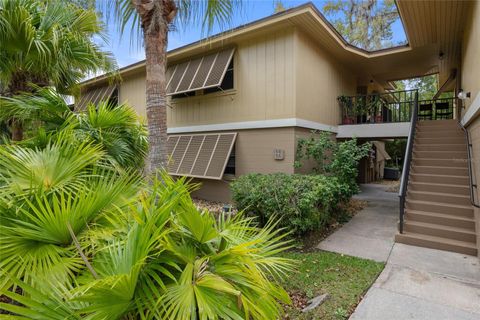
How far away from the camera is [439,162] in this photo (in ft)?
23.4

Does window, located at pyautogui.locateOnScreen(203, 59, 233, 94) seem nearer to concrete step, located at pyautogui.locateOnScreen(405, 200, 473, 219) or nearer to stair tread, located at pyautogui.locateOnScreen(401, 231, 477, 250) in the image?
concrete step, located at pyautogui.locateOnScreen(405, 200, 473, 219)

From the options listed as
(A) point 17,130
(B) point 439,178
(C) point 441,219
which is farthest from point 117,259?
(B) point 439,178

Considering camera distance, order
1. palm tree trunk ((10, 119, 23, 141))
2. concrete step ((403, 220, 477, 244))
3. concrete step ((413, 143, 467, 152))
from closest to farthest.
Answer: palm tree trunk ((10, 119, 23, 141)), concrete step ((403, 220, 477, 244)), concrete step ((413, 143, 467, 152))

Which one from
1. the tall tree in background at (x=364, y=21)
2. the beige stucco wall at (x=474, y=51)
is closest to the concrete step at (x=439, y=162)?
the beige stucco wall at (x=474, y=51)

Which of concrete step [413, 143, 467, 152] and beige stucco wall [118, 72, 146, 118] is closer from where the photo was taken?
concrete step [413, 143, 467, 152]

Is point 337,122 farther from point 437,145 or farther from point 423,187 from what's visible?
point 423,187

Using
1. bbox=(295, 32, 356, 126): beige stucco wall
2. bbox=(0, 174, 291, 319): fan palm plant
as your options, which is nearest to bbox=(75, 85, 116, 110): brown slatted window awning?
bbox=(295, 32, 356, 126): beige stucco wall

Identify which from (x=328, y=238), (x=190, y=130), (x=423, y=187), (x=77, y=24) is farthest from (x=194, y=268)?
(x=190, y=130)

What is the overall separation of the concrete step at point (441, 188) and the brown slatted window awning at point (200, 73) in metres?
5.80

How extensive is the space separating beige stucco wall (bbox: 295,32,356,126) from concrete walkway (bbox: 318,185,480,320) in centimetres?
363

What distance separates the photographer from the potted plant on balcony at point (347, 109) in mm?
9906

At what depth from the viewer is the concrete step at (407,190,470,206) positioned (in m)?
5.90

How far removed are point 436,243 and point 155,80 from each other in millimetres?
5860

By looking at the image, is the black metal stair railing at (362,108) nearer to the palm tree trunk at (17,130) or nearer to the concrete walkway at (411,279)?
the concrete walkway at (411,279)
